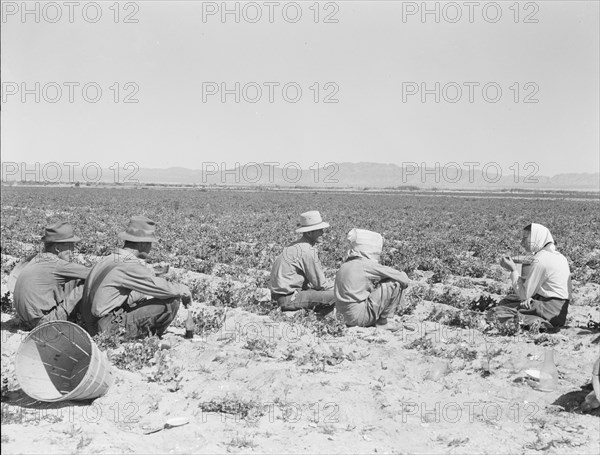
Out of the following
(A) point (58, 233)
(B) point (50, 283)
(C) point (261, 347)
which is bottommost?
(C) point (261, 347)

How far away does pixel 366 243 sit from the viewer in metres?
6.22

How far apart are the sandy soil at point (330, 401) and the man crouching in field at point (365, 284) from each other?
232mm

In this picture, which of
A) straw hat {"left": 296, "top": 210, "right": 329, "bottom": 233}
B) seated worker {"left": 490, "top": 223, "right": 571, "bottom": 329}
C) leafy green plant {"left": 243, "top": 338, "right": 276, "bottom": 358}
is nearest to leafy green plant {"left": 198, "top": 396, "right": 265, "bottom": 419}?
leafy green plant {"left": 243, "top": 338, "right": 276, "bottom": 358}

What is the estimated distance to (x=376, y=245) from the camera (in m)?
6.25

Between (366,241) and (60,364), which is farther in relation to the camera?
(366,241)

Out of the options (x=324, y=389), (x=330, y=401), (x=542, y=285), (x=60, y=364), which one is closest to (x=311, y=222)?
(x=542, y=285)

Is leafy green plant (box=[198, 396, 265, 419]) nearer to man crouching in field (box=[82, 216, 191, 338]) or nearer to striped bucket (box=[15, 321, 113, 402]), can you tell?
striped bucket (box=[15, 321, 113, 402])

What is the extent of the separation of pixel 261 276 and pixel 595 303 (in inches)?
185

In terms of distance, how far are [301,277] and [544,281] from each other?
2.62m

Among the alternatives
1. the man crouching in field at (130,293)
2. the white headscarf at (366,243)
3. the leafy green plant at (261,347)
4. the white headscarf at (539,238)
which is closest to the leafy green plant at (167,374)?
the man crouching in field at (130,293)

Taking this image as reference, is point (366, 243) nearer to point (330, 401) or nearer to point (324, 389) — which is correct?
point (324, 389)

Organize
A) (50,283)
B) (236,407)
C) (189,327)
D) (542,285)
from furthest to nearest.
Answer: (542,285) → (189,327) → (50,283) → (236,407)

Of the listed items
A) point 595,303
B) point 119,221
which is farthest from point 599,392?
point 119,221

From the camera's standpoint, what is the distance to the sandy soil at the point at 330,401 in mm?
3852
